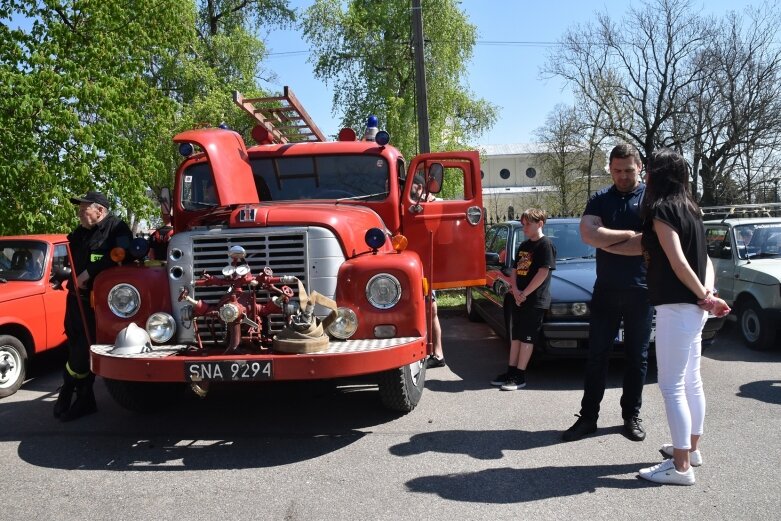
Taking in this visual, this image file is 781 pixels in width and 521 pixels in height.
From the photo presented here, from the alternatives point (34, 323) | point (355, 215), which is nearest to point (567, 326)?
point (355, 215)

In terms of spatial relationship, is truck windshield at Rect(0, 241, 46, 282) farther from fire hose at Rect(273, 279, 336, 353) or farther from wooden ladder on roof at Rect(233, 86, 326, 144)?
fire hose at Rect(273, 279, 336, 353)

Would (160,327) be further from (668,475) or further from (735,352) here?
(735,352)

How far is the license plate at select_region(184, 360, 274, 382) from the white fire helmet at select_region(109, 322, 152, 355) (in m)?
0.47

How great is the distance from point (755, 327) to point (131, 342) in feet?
22.1

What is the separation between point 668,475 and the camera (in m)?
3.60

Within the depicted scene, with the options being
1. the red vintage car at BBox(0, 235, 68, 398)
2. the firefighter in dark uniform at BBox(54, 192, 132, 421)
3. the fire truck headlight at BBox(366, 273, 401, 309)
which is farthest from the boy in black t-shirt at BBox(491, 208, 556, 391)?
the red vintage car at BBox(0, 235, 68, 398)

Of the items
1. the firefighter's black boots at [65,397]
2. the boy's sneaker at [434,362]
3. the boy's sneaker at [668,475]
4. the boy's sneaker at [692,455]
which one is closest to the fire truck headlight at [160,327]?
the firefighter's black boots at [65,397]

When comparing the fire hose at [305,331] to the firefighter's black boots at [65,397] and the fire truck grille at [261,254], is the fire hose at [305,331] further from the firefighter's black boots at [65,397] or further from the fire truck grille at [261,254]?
the firefighter's black boots at [65,397]

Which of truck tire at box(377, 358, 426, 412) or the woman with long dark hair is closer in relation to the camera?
the woman with long dark hair

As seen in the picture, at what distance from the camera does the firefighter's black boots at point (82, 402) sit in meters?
5.19

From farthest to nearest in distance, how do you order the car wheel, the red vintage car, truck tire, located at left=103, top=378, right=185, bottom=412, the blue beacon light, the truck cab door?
the car wheel, the blue beacon light, the red vintage car, the truck cab door, truck tire, located at left=103, top=378, right=185, bottom=412

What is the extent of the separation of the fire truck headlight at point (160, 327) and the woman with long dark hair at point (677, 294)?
320cm

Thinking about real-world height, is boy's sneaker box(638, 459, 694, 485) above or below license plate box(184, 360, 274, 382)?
below

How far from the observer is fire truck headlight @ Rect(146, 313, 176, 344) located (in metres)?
4.42
